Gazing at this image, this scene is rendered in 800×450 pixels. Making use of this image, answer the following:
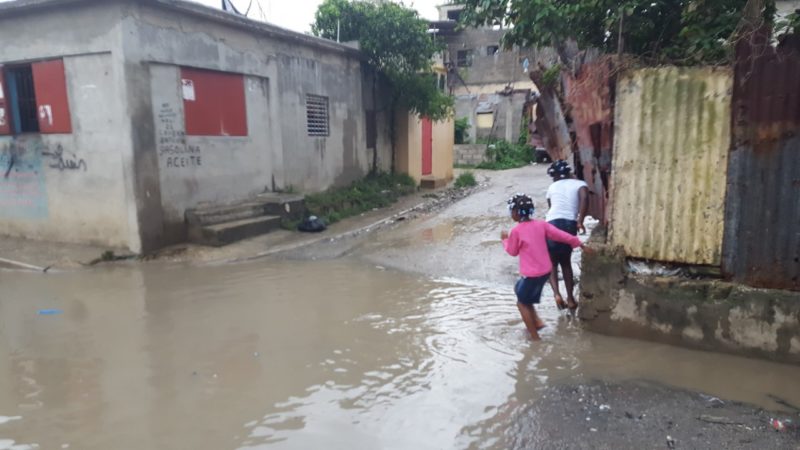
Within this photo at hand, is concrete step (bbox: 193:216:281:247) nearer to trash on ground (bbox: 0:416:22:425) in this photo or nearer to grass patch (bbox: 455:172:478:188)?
trash on ground (bbox: 0:416:22:425)

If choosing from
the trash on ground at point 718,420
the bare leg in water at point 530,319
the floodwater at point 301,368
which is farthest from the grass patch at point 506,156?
the trash on ground at point 718,420

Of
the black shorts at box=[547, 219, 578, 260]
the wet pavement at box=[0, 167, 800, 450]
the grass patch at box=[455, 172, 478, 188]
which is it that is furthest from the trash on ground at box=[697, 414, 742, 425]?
the grass patch at box=[455, 172, 478, 188]

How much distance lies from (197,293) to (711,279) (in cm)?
544

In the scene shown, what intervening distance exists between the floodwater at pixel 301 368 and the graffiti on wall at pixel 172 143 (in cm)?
279

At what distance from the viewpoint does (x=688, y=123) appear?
14.4 feet

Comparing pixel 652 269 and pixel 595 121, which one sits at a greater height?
pixel 595 121

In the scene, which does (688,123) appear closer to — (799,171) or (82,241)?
(799,171)

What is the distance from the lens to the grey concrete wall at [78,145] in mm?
8078

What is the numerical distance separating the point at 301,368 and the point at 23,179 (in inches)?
296

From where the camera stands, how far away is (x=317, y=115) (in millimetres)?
12633

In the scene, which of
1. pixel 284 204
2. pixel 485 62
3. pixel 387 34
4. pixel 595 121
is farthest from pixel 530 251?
pixel 485 62

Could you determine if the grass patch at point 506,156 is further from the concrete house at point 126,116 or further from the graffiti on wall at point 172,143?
the graffiti on wall at point 172,143

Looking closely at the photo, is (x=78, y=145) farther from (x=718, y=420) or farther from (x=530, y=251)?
(x=718, y=420)

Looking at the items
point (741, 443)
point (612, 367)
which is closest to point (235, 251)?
point (612, 367)
